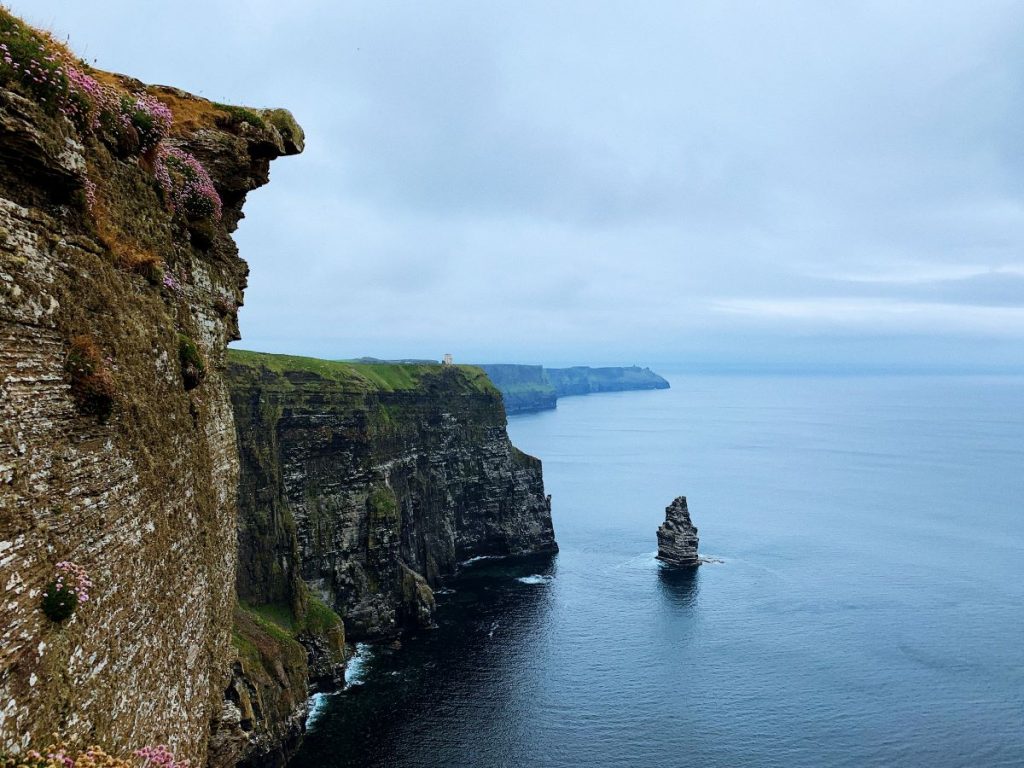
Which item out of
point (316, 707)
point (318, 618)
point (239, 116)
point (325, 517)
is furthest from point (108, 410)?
point (325, 517)

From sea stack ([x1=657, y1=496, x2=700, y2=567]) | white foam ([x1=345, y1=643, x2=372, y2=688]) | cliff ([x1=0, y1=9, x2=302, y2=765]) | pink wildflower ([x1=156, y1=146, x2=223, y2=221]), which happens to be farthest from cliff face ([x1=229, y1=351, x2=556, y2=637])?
pink wildflower ([x1=156, y1=146, x2=223, y2=221])

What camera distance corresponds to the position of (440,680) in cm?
8719

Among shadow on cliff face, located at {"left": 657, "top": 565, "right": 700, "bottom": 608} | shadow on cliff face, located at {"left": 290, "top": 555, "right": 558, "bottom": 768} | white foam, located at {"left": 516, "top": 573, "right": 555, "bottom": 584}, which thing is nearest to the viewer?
shadow on cliff face, located at {"left": 290, "top": 555, "right": 558, "bottom": 768}

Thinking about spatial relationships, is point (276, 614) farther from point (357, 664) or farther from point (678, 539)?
point (678, 539)

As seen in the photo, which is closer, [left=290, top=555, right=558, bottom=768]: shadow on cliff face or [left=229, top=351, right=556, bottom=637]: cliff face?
[left=290, top=555, right=558, bottom=768]: shadow on cliff face

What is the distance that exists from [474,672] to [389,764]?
76.2ft

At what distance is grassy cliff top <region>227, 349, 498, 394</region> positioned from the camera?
95.6m

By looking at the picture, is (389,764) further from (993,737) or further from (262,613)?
(993,737)

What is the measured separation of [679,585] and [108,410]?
123707 millimetres

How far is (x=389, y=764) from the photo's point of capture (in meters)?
67.6

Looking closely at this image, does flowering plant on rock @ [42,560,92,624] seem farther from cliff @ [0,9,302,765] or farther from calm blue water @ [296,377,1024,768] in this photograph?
calm blue water @ [296,377,1024,768]

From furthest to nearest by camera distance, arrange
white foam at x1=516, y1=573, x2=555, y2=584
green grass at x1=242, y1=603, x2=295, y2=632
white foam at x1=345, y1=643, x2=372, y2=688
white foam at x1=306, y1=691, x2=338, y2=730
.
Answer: white foam at x1=516, y1=573, x2=555, y2=584 < white foam at x1=345, y1=643, x2=372, y2=688 < green grass at x1=242, y1=603, x2=295, y2=632 < white foam at x1=306, y1=691, x2=338, y2=730

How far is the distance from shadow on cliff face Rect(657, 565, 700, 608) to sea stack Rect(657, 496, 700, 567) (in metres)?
2.33

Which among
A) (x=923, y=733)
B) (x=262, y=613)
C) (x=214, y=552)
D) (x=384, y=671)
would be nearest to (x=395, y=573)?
(x=384, y=671)
